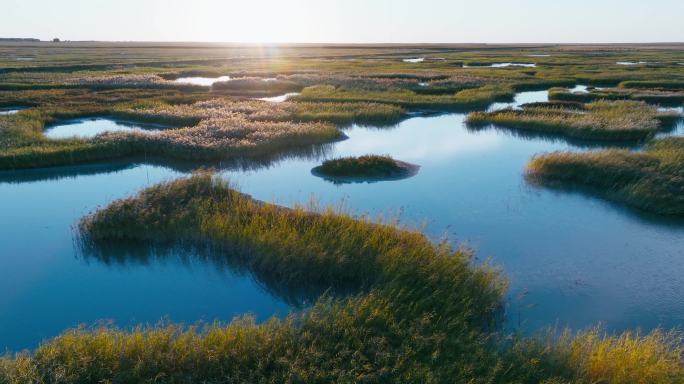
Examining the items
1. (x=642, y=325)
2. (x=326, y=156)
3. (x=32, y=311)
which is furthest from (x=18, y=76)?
(x=642, y=325)

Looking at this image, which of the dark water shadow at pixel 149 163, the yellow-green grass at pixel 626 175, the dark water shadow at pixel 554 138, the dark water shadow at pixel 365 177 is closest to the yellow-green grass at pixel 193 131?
the dark water shadow at pixel 149 163

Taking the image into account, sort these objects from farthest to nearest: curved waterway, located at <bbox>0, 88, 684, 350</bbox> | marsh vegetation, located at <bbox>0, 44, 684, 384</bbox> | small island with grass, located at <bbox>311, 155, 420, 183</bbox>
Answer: small island with grass, located at <bbox>311, 155, 420, 183</bbox>
curved waterway, located at <bbox>0, 88, 684, 350</bbox>
marsh vegetation, located at <bbox>0, 44, 684, 384</bbox>

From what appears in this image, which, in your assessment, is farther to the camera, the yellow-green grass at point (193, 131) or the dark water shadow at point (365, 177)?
the yellow-green grass at point (193, 131)

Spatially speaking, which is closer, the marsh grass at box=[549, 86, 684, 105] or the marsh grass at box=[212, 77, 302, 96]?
the marsh grass at box=[549, 86, 684, 105]

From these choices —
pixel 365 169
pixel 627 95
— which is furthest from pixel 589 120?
pixel 365 169

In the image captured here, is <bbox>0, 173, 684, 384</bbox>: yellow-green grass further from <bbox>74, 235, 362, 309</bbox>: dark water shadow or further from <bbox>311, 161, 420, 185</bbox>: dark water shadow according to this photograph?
<bbox>311, 161, 420, 185</bbox>: dark water shadow

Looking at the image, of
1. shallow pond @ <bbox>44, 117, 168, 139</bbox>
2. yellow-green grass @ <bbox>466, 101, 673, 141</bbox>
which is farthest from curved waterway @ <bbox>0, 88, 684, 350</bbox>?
yellow-green grass @ <bbox>466, 101, 673, 141</bbox>

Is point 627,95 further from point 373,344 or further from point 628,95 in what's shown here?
point 373,344

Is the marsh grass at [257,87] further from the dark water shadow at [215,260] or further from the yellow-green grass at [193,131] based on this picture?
the dark water shadow at [215,260]
